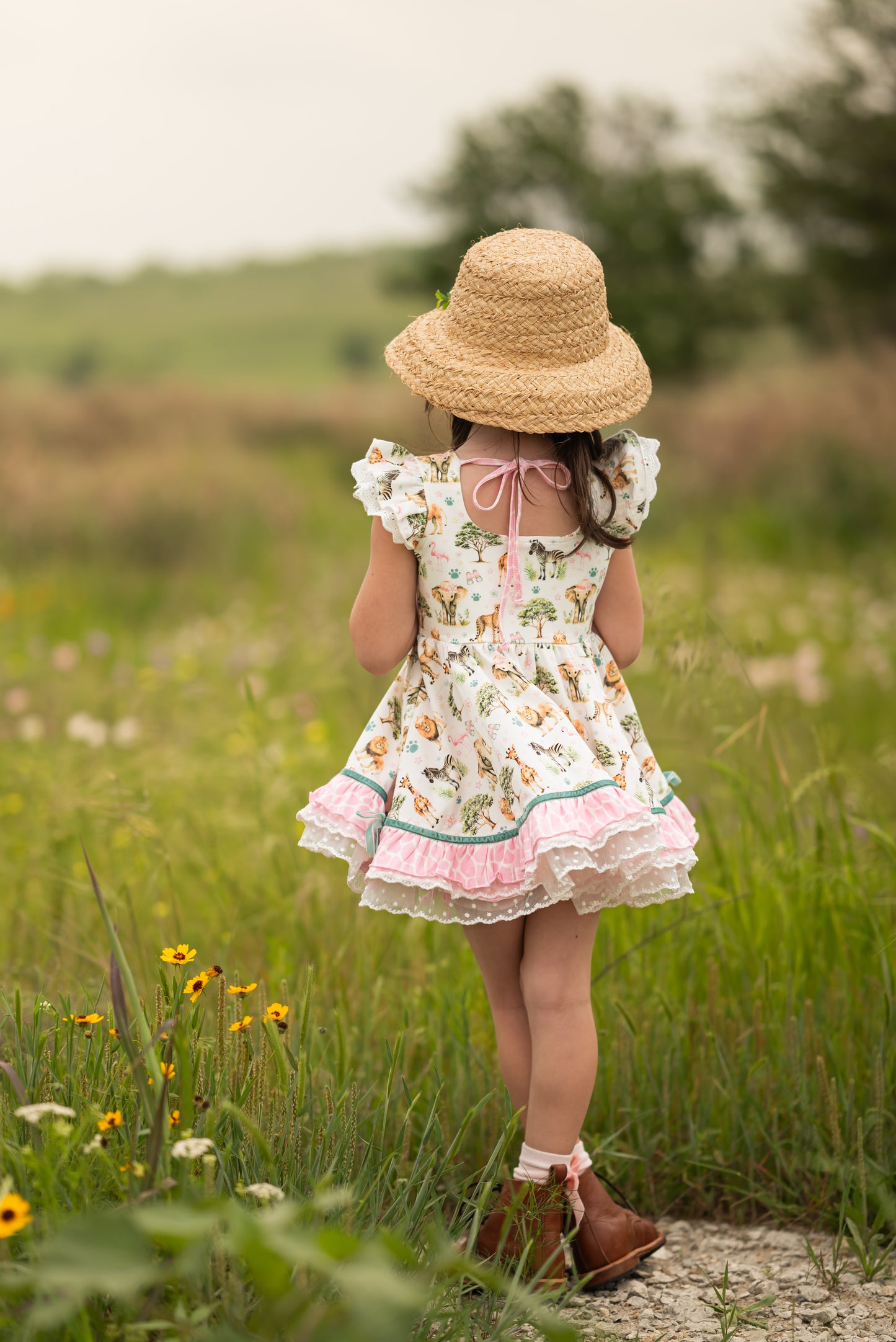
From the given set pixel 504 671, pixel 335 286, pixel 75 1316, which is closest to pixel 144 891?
pixel 504 671

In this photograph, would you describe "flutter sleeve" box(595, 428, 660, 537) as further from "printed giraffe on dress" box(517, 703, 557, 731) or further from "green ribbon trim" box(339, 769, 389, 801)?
"green ribbon trim" box(339, 769, 389, 801)

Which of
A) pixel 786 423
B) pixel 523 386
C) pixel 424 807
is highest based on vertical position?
pixel 786 423

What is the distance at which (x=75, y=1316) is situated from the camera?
1271 mm

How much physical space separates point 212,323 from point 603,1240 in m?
55.9

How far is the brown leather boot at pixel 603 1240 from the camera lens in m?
1.97

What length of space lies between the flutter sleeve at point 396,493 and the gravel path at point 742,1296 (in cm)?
125

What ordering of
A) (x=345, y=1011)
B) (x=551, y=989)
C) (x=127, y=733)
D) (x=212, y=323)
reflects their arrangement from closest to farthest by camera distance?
(x=551, y=989)
(x=345, y=1011)
(x=127, y=733)
(x=212, y=323)

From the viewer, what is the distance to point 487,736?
199 cm

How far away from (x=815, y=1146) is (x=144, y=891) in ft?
6.04

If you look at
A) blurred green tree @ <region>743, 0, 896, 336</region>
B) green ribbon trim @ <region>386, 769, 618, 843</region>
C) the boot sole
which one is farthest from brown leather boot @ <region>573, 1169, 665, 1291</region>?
blurred green tree @ <region>743, 0, 896, 336</region>

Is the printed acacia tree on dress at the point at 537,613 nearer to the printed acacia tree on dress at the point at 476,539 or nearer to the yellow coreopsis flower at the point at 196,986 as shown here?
the printed acacia tree on dress at the point at 476,539

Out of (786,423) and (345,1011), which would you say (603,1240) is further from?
(786,423)

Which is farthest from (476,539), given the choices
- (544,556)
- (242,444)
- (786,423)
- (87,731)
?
(242,444)

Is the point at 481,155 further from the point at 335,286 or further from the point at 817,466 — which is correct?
the point at 335,286
